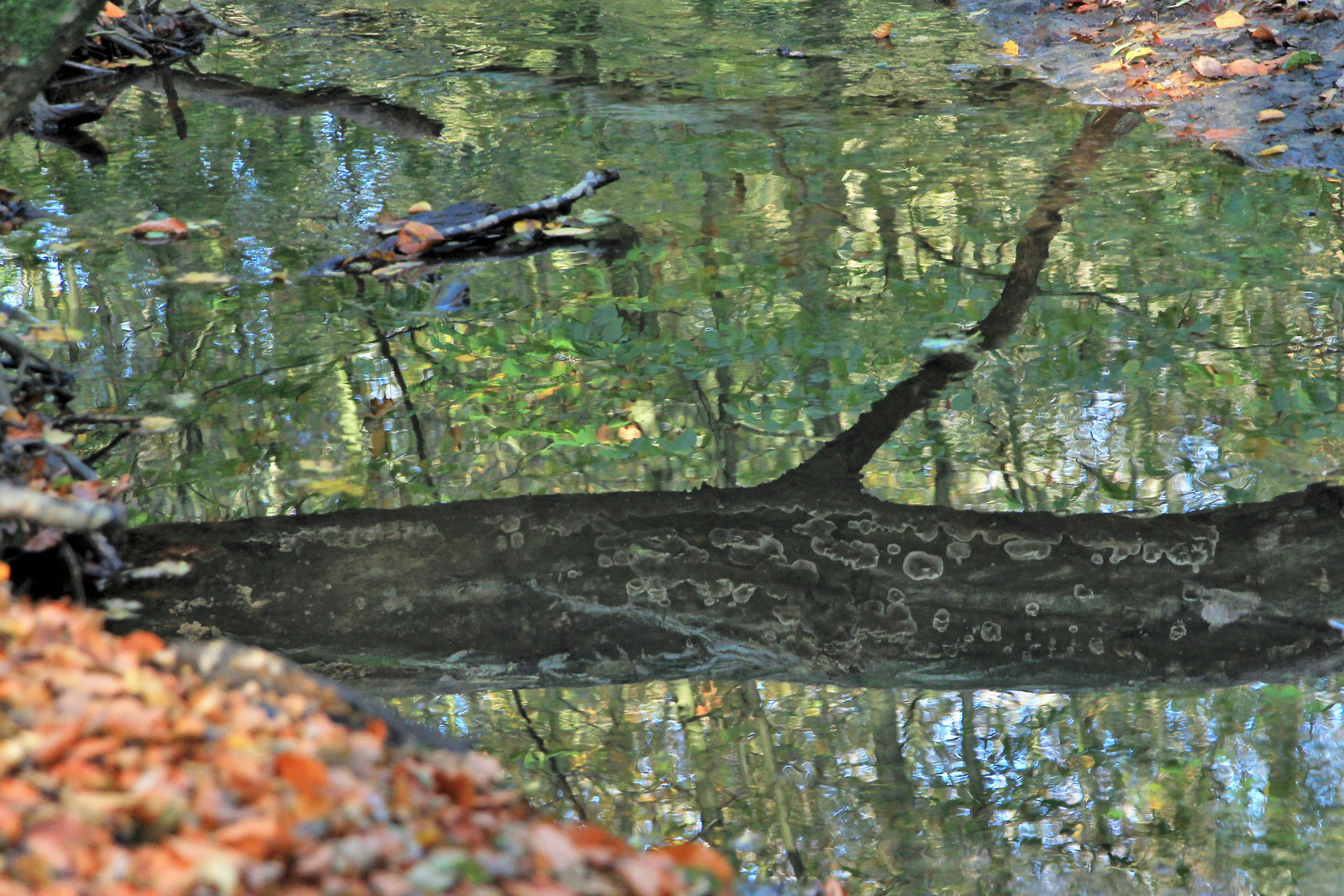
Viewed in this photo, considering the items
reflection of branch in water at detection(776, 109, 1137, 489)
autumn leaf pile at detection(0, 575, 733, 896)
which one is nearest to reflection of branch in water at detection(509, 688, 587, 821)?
autumn leaf pile at detection(0, 575, 733, 896)

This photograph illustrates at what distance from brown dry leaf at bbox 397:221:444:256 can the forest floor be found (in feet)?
12.6

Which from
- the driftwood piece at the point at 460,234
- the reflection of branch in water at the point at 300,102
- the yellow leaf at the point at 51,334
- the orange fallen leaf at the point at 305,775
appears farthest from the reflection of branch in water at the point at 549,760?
the reflection of branch in water at the point at 300,102

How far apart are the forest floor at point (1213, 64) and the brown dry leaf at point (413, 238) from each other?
3856 millimetres

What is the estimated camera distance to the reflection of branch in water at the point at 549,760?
7.48 feet

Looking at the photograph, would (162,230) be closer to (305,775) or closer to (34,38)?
(34,38)

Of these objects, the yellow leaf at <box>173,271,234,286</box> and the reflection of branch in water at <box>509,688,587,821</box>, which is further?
the yellow leaf at <box>173,271,234,286</box>

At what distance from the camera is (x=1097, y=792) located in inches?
91.6

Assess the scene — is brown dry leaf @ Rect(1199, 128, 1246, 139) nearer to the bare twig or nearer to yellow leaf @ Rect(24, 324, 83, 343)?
A: yellow leaf @ Rect(24, 324, 83, 343)

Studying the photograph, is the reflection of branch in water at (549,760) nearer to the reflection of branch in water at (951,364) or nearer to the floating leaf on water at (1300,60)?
the reflection of branch in water at (951,364)

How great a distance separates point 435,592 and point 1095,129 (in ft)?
16.0

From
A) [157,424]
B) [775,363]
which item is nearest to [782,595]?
[775,363]

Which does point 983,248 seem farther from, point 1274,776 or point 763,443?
point 1274,776

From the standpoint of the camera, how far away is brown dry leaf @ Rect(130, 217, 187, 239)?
4.78 metres

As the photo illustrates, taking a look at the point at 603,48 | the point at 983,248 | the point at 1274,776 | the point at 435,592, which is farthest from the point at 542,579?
the point at 603,48
